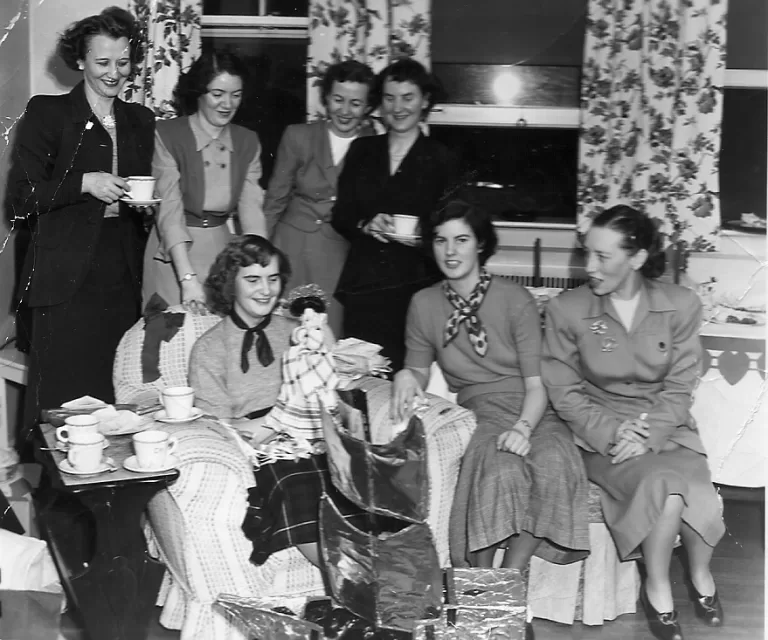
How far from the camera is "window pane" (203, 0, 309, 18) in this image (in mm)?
2693

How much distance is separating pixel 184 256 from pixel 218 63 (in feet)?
1.68

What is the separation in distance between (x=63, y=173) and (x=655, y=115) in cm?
157

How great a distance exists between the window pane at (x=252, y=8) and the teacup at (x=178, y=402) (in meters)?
1.08

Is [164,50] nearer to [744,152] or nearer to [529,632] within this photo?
[744,152]

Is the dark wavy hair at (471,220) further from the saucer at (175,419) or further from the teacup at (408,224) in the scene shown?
the saucer at (175,419)

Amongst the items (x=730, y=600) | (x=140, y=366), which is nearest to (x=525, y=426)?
(x=730, y=600)

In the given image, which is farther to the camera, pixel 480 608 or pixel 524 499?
pixel 524 499

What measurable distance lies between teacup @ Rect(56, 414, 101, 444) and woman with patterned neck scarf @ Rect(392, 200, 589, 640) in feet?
2.50

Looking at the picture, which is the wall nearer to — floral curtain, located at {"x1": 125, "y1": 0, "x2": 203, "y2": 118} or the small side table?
floral curtain, located at {"x1": 125, "y1": 0, "x2": 203, "y2": 118}

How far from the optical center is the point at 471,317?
99.7 inches

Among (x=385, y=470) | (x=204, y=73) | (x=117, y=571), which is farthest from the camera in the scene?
(x=204, y=73)

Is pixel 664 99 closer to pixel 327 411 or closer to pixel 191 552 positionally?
pixel 327 411

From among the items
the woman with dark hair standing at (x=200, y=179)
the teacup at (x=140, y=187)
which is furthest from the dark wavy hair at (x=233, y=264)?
the teacup at (x=140, y=187)

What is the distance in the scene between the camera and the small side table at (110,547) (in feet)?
6.69
